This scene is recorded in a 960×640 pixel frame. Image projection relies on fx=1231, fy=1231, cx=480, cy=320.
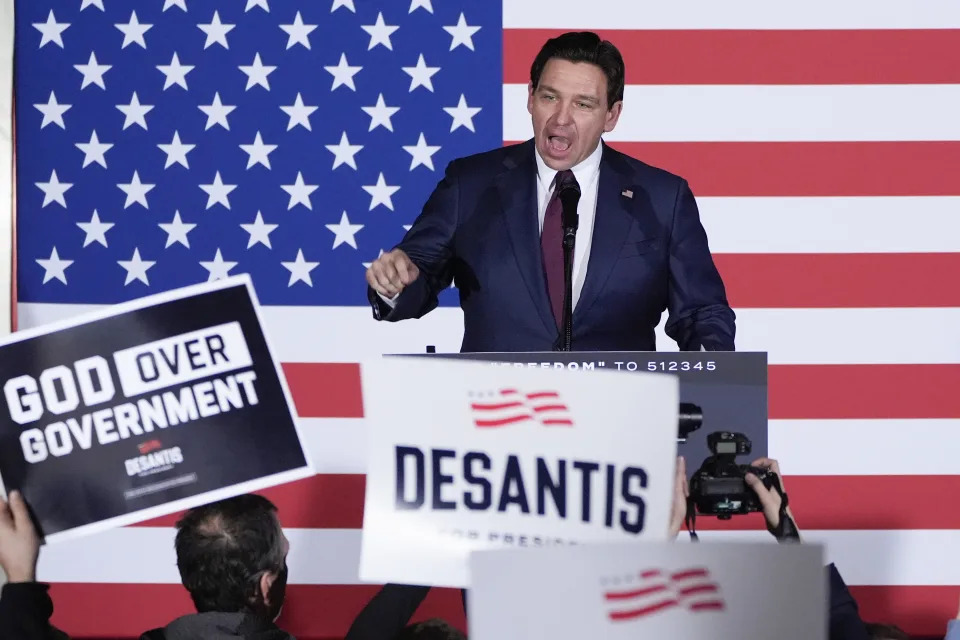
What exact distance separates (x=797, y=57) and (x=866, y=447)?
115 centimetres

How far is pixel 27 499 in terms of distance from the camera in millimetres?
1498

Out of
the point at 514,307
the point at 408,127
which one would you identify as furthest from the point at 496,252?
the point at 408,127

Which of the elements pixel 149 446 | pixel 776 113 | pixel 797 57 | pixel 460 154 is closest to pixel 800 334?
pixel 776 113

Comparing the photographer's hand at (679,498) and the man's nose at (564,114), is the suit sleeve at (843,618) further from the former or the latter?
the man's nose at (564,114)

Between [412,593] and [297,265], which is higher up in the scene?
[297,265]

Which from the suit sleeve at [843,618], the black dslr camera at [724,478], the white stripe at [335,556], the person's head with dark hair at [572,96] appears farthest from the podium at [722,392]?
the white stripe at [335,556]

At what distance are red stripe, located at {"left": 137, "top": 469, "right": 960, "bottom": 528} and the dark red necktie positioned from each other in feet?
4.22

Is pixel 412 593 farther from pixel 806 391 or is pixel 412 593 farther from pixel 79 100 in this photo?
pixel 79 100

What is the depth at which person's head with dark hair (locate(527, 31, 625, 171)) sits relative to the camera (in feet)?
8.44

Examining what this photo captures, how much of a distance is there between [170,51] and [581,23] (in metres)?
1.20

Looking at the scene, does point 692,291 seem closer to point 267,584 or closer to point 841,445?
point 267,584

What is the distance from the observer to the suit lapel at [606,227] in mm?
2463

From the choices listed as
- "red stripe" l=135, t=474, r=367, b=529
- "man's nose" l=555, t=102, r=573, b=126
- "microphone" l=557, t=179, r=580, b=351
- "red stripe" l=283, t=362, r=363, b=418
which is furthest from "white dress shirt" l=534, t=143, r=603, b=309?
"red stripe" l=135, t=474, r=367, b=529

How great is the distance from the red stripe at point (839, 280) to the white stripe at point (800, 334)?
3 centimetres
